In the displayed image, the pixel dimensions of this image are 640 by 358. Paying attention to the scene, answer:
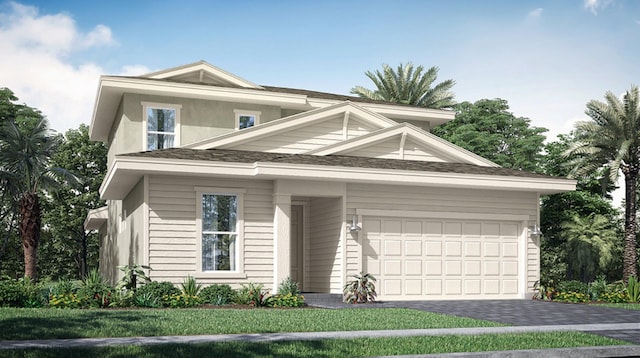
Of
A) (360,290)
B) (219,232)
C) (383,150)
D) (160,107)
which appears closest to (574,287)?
(360,290)

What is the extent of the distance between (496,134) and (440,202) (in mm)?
30726

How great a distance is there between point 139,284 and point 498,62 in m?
15.1

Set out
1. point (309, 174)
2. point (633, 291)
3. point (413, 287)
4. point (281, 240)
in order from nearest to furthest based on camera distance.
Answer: point (309, 174) < point (281, 240) < point (413, 287) < point (633, 291)

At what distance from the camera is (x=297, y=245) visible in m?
24.6

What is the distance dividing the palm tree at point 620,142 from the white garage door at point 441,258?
469 inches

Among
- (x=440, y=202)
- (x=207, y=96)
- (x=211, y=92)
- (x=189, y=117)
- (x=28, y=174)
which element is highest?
(x=211, y=92)

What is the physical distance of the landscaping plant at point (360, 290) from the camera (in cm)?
2105

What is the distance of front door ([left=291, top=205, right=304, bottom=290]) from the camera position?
80.2ft

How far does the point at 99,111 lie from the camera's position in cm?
2767

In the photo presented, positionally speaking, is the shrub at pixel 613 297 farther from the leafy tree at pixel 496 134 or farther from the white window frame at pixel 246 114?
the leafy tree at pixel 496 134

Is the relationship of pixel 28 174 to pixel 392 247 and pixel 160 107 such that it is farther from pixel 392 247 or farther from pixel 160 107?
pixel 392 247

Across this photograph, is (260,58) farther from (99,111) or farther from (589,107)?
(589,107)

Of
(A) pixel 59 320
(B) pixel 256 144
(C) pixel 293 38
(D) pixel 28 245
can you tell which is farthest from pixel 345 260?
(D) pixel 28 245

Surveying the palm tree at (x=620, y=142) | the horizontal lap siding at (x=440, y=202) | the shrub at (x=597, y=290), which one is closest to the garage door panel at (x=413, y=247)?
the horizontal lap siding at (x=440, y=202)
